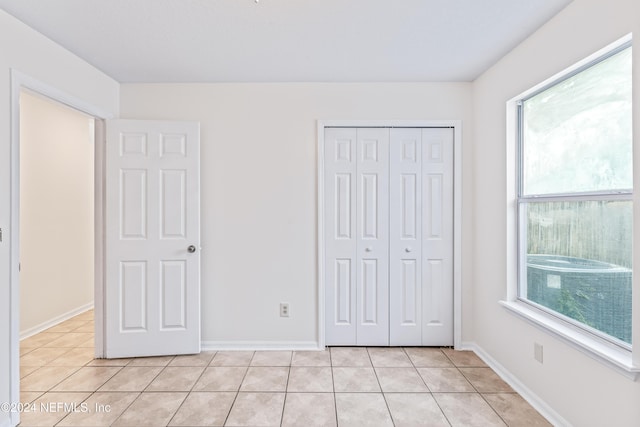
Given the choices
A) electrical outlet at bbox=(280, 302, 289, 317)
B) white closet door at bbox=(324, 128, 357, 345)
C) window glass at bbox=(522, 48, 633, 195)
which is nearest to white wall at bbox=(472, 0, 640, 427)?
window glass at bbox=(522, 48, 633, 195)

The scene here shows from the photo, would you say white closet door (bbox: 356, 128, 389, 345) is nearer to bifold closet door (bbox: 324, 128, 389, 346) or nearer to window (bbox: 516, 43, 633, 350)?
bifold closet door (bbox: 324, 128, 389, 346)


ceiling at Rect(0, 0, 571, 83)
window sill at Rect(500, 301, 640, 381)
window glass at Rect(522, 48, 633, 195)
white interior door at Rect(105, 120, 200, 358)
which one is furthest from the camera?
white interior door at Rect(105, 120, 200, 358)

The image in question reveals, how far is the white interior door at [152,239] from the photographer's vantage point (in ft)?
9.18

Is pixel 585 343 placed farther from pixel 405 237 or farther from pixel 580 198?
pixel 405 237

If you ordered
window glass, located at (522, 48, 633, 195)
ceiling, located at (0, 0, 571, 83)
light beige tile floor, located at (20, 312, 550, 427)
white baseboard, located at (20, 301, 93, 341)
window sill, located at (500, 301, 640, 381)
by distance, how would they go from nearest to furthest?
window sill, located at (500, 301, 640, 381), window glass, located at (522, 48, 633, 195), ceiling, located at (0, 0, 571, 83), light beige tile floor, located at (20, 312, 550, 427), white baseboard, located at (20, 301, 93, 341)

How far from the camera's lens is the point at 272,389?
2.32 metres

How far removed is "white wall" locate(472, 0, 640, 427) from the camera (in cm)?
158

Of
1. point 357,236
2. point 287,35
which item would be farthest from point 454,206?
point 287,35

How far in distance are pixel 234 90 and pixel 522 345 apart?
304 centimetres

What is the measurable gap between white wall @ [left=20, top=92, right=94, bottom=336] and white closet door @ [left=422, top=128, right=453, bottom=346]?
3902 millimetres

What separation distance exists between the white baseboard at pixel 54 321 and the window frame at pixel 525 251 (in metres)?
4.39

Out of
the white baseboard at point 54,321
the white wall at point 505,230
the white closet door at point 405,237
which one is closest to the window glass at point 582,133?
the white wall at point 505,230

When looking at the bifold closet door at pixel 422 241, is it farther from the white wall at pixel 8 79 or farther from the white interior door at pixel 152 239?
the white wall at pixel 8 79

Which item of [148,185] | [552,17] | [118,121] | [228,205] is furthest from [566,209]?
[118,121]
